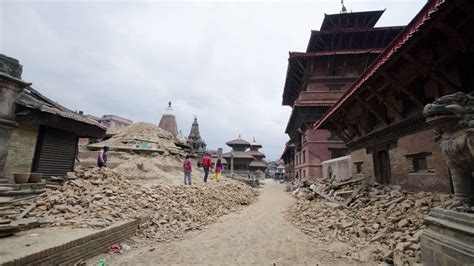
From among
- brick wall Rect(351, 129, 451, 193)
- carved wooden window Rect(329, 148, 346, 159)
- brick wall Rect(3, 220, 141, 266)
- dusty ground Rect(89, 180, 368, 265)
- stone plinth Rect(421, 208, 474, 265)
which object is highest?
carved wooden window Rect(329, 148, 346, 159)

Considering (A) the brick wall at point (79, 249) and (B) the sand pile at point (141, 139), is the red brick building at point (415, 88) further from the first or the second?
(B) the sand pile at point (141, 139)

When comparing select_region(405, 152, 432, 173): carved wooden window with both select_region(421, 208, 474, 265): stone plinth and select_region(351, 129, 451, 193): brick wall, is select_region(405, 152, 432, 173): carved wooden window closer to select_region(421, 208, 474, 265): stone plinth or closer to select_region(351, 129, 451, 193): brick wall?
select_region(351, 129, 451, 193): brick wall

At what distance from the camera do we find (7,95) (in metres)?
6.16

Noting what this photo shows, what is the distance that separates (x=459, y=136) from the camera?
3320 mm

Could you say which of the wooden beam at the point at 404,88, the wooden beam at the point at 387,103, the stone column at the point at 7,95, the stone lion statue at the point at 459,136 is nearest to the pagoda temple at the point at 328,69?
the wooden beam at the point at 387,103

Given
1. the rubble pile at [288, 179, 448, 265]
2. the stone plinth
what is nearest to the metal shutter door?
the rubble pile at [288, 179, 448, 265]

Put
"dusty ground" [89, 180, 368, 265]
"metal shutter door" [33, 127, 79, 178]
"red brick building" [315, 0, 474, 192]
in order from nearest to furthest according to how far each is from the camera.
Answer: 1. "red brick building" [315, 0, 474, 192]
2. "dusty ground" [89, 180, 368, 265]
3. "metal shutter door" [33, 127, 79, 178]

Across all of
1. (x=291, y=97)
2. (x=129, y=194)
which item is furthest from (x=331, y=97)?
(x=129, y=194)

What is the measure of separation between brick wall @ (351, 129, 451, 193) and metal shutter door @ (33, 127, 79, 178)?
12769mm

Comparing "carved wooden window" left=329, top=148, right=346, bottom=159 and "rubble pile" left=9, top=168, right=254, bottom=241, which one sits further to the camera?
"carved wooden window" left=329, top=148, right=346, bottom=159

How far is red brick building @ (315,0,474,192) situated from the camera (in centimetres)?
444

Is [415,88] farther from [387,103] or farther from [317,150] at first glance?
[317,150]

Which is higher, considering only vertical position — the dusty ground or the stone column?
the stone column

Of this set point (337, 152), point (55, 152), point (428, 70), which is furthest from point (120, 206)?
point (337, 152)
